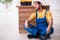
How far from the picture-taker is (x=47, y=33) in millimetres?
2068

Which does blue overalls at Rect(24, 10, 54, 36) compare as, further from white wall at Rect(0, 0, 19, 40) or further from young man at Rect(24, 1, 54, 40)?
white wall at Rect(0, 0, 19, 40)

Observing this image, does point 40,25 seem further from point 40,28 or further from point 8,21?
point 8,21

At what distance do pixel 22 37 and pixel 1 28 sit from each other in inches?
31.5

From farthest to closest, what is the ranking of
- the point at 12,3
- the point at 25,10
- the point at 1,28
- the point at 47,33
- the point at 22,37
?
the point at 12,3
the point at 1,28
the point at 25,10
the point at 22,37
the point at 47,33

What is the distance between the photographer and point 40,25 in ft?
7.08

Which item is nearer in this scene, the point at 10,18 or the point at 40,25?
the point at 40,25

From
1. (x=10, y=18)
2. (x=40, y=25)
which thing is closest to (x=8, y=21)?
(x=10, y=18)

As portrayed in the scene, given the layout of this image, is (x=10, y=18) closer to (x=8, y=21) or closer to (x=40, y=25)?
(x=8, y=21)

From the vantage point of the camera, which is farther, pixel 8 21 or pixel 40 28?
pixel 8 21

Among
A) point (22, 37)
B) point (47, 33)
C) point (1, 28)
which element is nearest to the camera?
point (47, 33)

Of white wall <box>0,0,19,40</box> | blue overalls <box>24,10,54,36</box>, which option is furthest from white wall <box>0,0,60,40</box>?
blue overalls <box>24,10,54,36</box>

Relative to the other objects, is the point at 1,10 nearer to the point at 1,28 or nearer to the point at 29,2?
the point at 1,28

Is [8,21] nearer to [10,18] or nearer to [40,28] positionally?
[10,18]

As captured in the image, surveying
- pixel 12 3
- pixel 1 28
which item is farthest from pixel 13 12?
pixel 1 28
